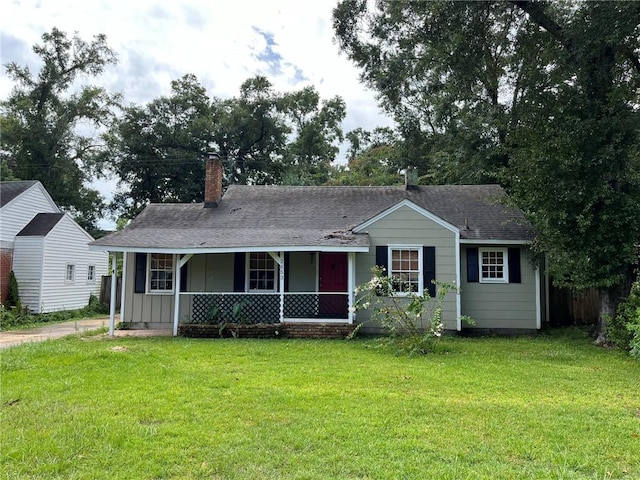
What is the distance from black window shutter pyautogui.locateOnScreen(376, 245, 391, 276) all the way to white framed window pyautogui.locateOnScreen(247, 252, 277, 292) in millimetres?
3079

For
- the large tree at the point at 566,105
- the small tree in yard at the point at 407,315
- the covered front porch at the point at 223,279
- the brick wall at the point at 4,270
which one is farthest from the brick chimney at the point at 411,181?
the brick wall at the point at 4,270

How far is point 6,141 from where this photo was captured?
25.7 m

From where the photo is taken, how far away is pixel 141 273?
12.3m

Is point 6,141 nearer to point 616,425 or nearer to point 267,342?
point 267,342

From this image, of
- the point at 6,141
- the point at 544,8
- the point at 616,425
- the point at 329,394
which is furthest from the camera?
the point at 6,141

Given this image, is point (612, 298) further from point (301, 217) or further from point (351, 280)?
point (301, 217)

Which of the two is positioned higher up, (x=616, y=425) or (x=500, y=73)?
(x=500, y=73)

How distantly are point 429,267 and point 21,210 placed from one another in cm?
1574

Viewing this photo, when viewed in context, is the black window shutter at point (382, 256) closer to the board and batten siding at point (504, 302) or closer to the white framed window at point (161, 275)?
the board and batten siding at point (504, 302)

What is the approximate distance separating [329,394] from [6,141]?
94.6 ft

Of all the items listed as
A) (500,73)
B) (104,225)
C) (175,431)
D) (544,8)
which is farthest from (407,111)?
(104,225)

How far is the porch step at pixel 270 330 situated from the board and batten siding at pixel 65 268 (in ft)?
27.1

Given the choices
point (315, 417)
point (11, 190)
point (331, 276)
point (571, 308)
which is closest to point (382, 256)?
point (331, 276)

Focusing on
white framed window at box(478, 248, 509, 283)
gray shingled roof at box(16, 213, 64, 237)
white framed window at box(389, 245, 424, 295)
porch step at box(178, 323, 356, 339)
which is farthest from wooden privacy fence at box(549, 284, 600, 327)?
gray shingled roof at box(16, 213, 64, 237)
